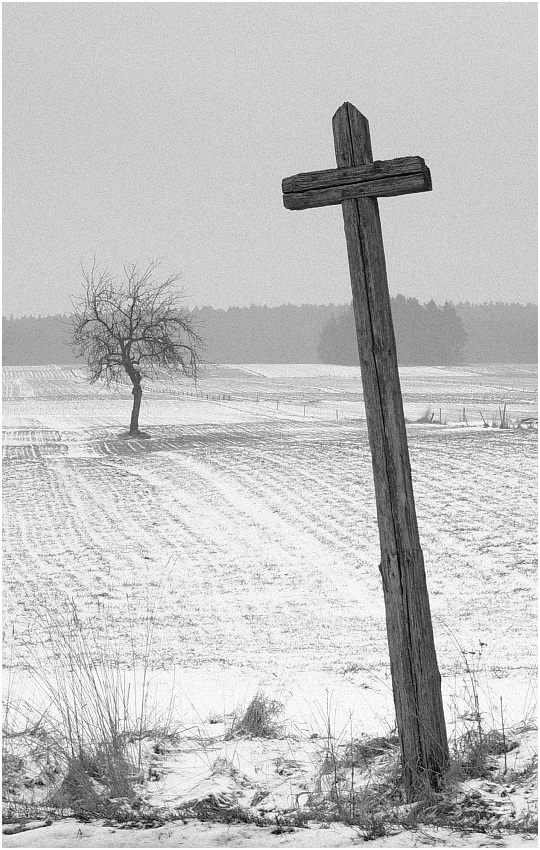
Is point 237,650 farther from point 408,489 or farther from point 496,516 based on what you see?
point 496,516

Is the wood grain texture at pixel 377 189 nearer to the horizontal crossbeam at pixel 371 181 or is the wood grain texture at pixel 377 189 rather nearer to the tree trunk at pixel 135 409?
the horizontal crossbeam at pixel 371 181

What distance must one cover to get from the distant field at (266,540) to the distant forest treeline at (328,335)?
268 ft

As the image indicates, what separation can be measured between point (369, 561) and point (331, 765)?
919cm

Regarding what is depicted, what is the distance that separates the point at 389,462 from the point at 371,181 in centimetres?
145

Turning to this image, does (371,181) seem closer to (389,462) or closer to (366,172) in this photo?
(366,172)

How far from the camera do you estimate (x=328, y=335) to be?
128 m

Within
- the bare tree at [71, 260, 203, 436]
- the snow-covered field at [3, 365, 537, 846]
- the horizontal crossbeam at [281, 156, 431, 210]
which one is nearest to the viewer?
the horizontal crossbeam at [281, 156, 431, 210]

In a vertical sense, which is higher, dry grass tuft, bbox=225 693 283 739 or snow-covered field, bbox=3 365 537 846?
dry grass tuft, bbox=225 693 283 739

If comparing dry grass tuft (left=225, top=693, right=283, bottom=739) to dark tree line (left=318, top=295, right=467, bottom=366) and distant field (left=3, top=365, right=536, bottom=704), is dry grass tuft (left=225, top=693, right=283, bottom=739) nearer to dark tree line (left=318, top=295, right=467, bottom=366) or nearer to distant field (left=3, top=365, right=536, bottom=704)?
distant field (left=3, top=365, right=536, bottom=704)

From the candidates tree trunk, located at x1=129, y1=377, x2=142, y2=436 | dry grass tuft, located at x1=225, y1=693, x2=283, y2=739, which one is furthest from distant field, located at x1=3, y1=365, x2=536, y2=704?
dry grass tuft, located at x1=225, y1=693, x2=283, y2=739

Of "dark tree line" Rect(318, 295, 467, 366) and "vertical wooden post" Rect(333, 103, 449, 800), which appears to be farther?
"dark tree line" Rect(318, 295, 467, 366)

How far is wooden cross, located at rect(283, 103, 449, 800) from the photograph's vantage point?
13.7 ft

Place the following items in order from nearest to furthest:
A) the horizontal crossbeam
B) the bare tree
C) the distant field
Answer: the horizontal crossbeam < the distant field < the bare tree

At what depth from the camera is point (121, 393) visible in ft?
222
